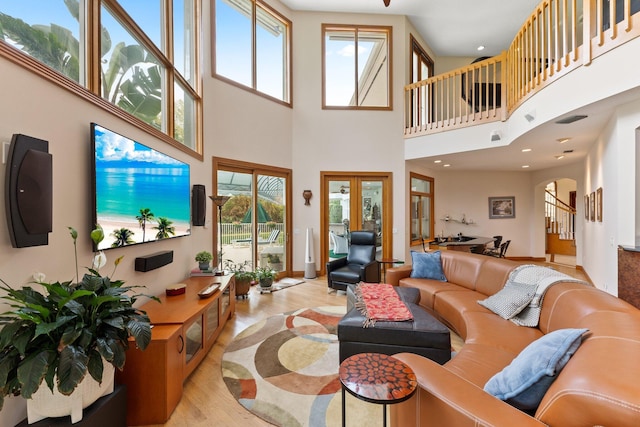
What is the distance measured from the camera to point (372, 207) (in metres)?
6.17

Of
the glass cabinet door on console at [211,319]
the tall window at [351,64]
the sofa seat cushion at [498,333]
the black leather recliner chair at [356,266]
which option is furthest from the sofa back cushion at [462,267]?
the tall window at [351,64]

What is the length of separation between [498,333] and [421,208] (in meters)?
5.10

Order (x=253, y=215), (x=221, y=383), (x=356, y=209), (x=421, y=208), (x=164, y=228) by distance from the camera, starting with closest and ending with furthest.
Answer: (x=221, y=383) → (x=164, y=228) → (x=253, y=215) → (x=356, y=209) → (x=421, y=208)

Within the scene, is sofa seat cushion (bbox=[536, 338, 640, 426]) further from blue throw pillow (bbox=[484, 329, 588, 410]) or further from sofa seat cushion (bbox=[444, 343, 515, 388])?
sofa seat cushion (bbox=[444, 343, 515, 388])

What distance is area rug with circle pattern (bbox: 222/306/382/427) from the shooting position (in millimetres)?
1923

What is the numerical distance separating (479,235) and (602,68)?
583cm

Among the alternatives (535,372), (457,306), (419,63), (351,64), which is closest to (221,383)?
(535,372)

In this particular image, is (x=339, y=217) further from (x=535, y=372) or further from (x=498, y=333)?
(x=535, y=372)

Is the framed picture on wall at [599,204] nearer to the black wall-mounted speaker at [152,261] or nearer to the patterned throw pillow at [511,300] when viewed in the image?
the patterned throw pillow at [511,300]

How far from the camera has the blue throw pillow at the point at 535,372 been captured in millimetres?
1179

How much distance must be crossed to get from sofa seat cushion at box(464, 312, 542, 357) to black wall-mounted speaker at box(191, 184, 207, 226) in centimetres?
344

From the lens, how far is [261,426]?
1824 mm

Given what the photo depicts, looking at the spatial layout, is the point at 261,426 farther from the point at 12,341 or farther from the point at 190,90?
the point at 190,90

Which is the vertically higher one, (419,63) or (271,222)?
(419,63)
